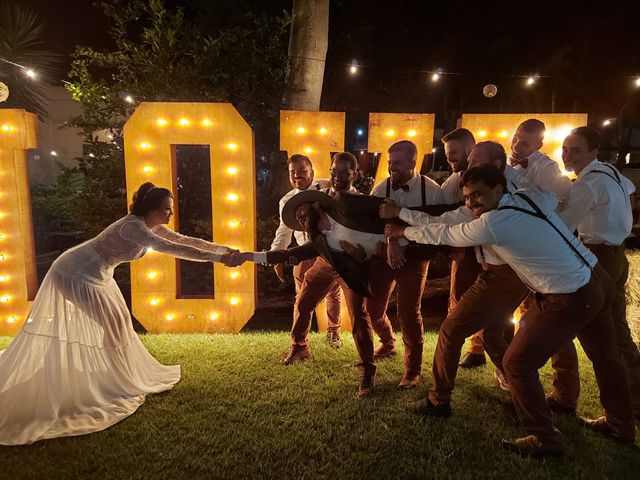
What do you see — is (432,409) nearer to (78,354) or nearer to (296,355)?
(296,355)

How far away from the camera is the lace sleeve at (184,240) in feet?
14.3

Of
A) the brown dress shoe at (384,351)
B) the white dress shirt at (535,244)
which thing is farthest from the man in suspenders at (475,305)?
the brown dress shoe at (384,351)

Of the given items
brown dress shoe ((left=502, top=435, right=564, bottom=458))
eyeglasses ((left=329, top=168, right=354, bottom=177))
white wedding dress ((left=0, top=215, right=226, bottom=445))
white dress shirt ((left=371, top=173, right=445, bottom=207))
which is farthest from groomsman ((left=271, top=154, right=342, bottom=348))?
brown dress shoe ((left=502, top=435, right=564, bottom=458))

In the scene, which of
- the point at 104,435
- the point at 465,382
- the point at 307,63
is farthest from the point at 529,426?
the point at 307,63

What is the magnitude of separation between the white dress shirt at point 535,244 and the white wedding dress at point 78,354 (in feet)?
9.34

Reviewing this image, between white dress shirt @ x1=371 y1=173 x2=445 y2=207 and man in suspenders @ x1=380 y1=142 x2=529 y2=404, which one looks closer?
man in suspenders @ x1=380 y1=142 x2=529 y2=404

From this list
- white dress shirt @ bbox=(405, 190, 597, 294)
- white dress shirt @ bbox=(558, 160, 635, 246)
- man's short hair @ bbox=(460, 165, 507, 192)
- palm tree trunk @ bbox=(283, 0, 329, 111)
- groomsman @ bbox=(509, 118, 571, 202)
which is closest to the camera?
white dress shirt @ bbox=(405, 190, 597, 294)

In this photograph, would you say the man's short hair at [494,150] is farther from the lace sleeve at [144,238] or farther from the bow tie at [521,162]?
the lace sleeve at [144,238]

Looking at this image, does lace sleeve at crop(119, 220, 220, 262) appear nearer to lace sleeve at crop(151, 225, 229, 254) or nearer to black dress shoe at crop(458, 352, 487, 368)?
lace sleeve at crop(151, 225, 229, 254)

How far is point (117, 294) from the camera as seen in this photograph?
12.5ft

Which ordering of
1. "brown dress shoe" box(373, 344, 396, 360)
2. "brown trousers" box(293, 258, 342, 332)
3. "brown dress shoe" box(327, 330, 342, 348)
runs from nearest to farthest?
1. "brown dress shoe" box(373, 344, 396, 360)
2. "brown dress shoe" box(327, 330, 342, 348)
3. "brown trousers" box(293, 258, 342, 332)

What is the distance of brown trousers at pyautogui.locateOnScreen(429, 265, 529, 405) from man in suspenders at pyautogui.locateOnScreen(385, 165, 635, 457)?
0.61ft

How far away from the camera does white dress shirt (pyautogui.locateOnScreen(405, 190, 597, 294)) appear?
276 centimetres

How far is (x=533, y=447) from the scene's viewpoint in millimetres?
2992
